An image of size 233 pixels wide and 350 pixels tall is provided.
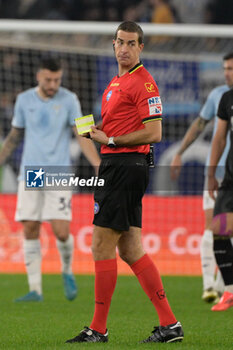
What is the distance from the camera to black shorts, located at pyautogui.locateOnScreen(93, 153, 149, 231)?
5.33 metres

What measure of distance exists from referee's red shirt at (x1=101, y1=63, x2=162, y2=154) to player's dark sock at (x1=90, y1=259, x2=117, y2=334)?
737 mm

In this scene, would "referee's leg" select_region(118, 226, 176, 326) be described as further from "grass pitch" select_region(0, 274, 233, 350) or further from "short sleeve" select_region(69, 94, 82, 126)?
"short sleeve" select_region(69, 94, 82, 126)

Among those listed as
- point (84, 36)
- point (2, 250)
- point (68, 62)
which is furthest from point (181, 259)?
point (84, 36)

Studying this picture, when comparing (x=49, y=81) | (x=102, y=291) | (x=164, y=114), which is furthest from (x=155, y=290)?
(x=164, y=114)

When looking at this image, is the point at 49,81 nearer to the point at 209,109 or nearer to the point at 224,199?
the point at 209,109

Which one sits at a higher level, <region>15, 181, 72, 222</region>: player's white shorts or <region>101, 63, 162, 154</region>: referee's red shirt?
<region>101, 63, 162, 154</region>: referee's red shirt

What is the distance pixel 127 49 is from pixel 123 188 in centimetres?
89

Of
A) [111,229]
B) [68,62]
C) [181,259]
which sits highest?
[68,62]

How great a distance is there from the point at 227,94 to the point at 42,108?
2198mm

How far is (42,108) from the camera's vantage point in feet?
27.9

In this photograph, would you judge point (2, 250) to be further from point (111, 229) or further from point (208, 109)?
point (111, 229)

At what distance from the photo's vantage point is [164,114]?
44.9 feet

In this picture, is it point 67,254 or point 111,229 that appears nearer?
point 111,229

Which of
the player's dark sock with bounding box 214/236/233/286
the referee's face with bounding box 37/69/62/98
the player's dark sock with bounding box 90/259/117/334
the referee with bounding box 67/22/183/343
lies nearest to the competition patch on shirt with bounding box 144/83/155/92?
the referee with bounding box 67/22/183/343
